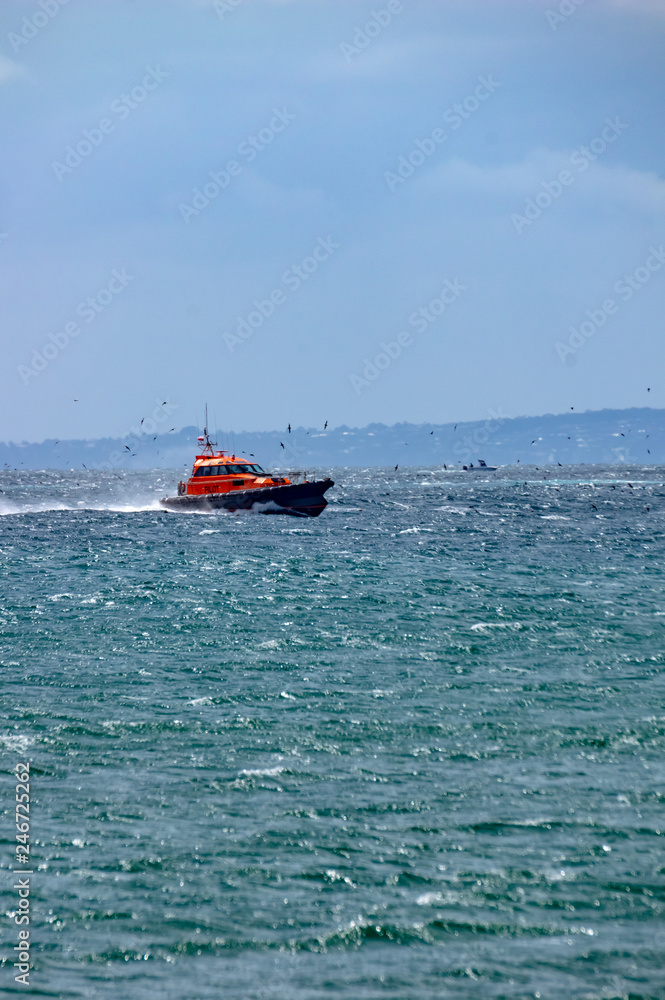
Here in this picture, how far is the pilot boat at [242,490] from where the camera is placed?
2687 inches

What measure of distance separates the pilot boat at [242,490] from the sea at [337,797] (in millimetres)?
36084

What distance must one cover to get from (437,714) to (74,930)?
9398 mm

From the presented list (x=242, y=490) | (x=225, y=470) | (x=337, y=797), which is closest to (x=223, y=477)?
(x=225, y=470)

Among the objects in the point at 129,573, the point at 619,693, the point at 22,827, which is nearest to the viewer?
the point at 22,827

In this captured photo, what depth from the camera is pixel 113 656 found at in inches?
920

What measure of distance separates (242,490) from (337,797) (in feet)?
184

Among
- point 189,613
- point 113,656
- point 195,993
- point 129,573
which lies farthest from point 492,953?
point 129,573

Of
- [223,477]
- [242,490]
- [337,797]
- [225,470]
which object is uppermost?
[225,470]

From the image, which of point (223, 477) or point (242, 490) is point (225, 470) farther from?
point (242, 490)

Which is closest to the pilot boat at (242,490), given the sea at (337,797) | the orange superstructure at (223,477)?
the orange superstructure at (223,477)

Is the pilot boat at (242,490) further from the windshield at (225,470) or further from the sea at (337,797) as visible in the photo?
the sea at (337,797)

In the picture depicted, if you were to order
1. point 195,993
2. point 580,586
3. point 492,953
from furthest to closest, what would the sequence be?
point 580,586 → point 492,953 → point 195,993

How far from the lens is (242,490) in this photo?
2714 inches

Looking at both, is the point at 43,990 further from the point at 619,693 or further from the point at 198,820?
the point at 619,693
